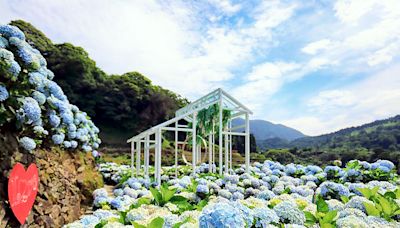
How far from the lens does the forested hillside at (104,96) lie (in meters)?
20.9

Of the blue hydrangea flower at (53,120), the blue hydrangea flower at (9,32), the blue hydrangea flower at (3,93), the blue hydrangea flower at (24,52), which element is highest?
the blue hydrangea flower at (9,32)

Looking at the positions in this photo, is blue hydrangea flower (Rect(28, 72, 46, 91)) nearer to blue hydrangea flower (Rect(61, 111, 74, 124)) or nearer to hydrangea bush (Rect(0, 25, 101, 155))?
hydrangea bush (Rect(0, 25, 101, 155))

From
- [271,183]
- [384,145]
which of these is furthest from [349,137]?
[271,183]

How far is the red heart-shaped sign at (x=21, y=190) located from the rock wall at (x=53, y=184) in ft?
0.14

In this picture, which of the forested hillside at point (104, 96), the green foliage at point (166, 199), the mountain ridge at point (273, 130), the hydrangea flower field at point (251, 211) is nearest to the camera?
the hydrangea flower field at point (251, 211)

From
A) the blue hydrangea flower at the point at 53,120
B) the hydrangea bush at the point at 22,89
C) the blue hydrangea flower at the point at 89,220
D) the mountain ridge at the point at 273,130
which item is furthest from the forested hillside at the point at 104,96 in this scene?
the mountain ridge at the point at 273,130

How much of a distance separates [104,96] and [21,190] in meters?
19.2

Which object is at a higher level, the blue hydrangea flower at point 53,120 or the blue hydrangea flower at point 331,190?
the blue hydrangea flower at point 53,120

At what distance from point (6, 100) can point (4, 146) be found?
38cm

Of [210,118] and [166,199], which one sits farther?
[210,118]

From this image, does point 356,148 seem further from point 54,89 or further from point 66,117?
Answer: point 54,89

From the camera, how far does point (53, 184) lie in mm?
3955

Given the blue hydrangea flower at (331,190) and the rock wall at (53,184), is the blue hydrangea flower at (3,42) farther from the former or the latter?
the blue hydrangea flower at (331,190)

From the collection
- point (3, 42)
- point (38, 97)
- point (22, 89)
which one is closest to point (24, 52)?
point (3, 42)
